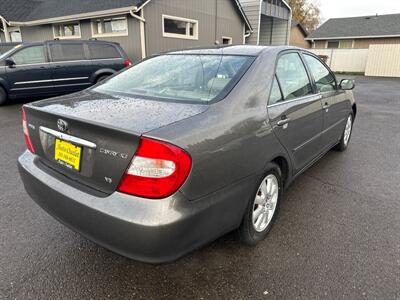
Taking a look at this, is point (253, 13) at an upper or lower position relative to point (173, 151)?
upper

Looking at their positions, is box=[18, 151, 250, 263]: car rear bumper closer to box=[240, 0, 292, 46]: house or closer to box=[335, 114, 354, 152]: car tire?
box=[335, 114, 354, 152]: car tire

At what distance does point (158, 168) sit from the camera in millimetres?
1607

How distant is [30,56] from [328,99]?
7.64 meters

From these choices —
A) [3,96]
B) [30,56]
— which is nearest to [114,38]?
[30,56]

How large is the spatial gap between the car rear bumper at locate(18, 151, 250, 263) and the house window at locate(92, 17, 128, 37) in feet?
39.3

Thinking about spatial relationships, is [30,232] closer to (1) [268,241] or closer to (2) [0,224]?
(2) [0,224]

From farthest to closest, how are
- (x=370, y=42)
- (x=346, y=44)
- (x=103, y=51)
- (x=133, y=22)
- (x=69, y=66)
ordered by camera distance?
1. (x=346, y=44)
2. (x=370, y=42)
3. (x=133, y=22)
4. (x=103, y=51)
5. (x=69, y=66)

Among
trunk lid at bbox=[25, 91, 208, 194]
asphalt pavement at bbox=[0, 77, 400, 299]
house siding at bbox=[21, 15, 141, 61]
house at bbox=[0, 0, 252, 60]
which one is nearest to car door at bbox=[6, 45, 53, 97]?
house at bbox=[0, 0, 252, 60]

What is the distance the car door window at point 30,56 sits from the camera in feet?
25.5

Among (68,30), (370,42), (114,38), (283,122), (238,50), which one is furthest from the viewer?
(370,42)

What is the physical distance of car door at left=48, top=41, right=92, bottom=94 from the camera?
8211 millimetres

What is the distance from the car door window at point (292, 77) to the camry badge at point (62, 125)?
172 cm

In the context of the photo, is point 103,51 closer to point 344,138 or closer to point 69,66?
point 69,66

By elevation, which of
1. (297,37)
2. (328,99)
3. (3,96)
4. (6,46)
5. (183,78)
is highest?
(297,37)
